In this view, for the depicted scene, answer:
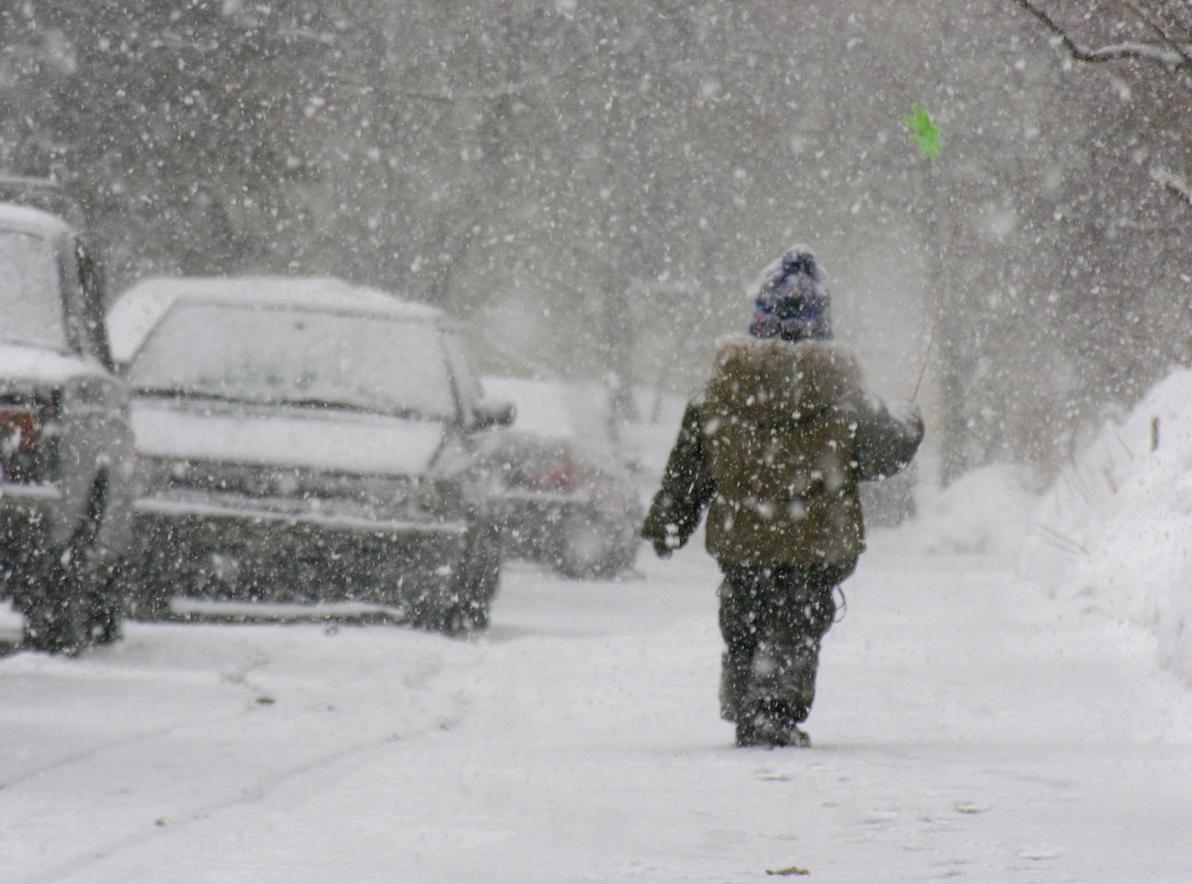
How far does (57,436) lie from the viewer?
8.92 m

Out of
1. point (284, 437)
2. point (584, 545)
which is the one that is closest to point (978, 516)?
point (584, 545)

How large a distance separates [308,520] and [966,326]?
25.1 meters

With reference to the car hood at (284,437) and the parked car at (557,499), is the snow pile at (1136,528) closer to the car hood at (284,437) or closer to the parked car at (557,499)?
the parked car at (557,499)

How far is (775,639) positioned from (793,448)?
0.59 m

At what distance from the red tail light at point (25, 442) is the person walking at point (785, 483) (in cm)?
251

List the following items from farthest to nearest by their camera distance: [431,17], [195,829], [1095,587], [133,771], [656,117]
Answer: [656,117] → [431,17] → [1095,587] → [133,771] → [195,829]

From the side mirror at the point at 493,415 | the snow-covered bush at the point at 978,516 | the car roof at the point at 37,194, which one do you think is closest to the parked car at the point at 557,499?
the side mirror at the point at 493,415

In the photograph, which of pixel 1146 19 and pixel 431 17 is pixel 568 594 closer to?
pixel 1146 19

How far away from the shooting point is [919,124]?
31.9 feet

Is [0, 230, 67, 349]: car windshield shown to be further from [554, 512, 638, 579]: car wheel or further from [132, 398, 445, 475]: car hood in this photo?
[554, 512, 638, 579]: car wheel

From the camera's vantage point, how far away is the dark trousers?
295 inches

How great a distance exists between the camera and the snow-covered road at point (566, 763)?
5062 millimetres

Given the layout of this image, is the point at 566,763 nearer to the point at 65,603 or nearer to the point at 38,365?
the point at 38,365

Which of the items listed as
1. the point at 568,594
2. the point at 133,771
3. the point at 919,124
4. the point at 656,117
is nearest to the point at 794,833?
the point at 133,771
